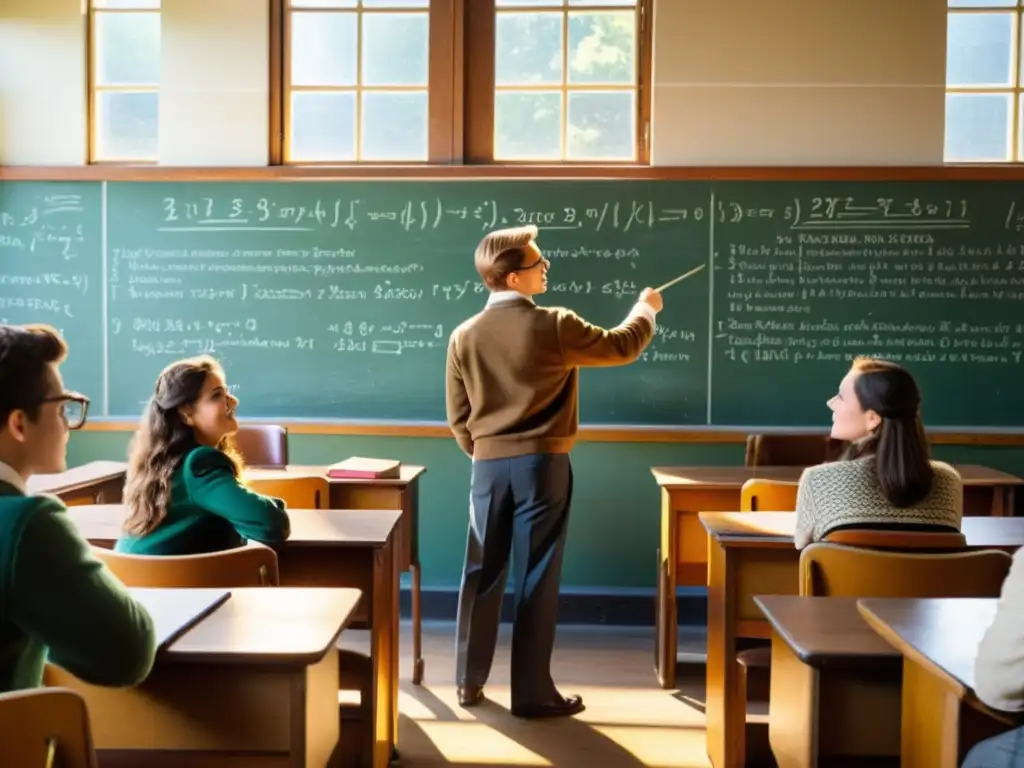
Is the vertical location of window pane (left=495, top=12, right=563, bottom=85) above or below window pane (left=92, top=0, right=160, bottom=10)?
below

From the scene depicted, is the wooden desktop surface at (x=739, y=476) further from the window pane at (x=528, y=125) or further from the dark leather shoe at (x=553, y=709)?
the window pane at (x=528, y=125)

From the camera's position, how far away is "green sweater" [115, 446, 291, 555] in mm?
2262

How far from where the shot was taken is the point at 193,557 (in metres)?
2.03

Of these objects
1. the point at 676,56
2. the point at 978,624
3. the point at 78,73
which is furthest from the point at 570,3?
the point at 978,624

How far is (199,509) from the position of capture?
90.4 inches

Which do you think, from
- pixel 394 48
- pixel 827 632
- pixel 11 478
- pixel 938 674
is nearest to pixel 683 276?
pixel 394 48

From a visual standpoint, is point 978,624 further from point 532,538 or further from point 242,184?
point 242,184

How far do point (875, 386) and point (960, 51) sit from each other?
9.45 ft

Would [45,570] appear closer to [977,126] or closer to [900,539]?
[900,539]

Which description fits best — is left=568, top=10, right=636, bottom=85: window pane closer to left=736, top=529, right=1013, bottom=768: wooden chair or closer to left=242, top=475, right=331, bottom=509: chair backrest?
left=242, top=475, right=331, bottom=509: chair backrest

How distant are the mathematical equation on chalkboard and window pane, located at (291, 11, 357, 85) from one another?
0.58 meters

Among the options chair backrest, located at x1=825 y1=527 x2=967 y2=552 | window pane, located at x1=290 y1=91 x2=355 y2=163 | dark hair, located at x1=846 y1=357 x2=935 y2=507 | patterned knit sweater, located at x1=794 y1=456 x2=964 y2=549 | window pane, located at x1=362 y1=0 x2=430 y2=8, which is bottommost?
chair backrest, located at x1=825 y1=527 x2=967 y2=552

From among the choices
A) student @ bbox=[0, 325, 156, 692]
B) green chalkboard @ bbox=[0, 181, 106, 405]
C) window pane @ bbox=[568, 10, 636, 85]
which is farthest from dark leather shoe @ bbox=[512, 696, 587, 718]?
window pane @ bbox=[568, 10, 636, 85]

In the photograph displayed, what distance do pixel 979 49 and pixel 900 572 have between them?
3.34 m
